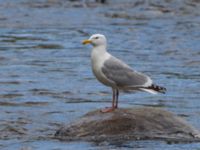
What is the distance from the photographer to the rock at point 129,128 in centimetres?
1216

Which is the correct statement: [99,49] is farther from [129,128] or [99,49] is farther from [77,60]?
[77,60]

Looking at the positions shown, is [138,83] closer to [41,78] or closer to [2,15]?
[41,78]

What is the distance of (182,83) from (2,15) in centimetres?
1015

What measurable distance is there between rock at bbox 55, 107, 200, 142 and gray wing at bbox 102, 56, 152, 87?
39 cm

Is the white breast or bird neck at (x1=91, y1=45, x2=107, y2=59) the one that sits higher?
bird neck at (x1=91, y1=45, x2=107, y2=59)

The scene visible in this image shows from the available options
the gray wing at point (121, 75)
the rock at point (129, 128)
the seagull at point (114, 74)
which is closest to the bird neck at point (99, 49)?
the seagull at point (114, 74)

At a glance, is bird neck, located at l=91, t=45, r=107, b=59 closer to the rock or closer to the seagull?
the seagull

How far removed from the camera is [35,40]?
22.7 metres

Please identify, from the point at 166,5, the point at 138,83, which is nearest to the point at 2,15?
the point at 166,5

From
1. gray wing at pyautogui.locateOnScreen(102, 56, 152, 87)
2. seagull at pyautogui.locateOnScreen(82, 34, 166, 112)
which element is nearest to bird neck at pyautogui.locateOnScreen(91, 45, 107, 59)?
seagull at pyautogui.locateOnScreen(82, 34, 166, 112)

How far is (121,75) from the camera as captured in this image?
1237 cm

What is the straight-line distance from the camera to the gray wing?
12.2 metres

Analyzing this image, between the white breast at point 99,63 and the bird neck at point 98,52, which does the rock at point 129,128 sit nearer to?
the white breast at point 99,63

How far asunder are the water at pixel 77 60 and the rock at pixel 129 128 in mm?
191
